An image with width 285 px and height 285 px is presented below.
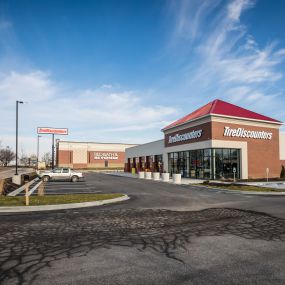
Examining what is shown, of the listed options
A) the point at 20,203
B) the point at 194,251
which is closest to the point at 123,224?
the point at 194,251

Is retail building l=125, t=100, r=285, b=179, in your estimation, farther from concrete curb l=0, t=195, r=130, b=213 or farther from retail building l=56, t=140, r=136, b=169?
retail building l=56, t=140, r=136, b=169

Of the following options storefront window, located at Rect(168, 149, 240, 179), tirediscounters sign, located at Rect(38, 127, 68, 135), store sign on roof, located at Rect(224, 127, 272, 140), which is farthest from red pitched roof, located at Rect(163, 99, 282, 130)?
tirediscounters sign, located at Rect(38, 127, 68, 135)

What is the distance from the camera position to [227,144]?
3309cm

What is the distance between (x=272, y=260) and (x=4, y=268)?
5.33 metres

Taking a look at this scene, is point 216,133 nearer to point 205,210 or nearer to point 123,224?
point 205,210

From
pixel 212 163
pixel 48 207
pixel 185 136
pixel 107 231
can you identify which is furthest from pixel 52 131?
pixel 107 231

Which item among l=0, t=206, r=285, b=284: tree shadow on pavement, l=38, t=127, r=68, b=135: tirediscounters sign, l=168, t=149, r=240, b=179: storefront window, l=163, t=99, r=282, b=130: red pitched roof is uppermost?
l=38, t=127, r=68, b=135: tirediscounters sign

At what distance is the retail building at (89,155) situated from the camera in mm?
88000

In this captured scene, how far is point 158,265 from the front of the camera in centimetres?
564

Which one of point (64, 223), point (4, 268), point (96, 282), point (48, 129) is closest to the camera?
point (96, 282)

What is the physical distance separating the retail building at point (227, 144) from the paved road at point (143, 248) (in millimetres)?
21944

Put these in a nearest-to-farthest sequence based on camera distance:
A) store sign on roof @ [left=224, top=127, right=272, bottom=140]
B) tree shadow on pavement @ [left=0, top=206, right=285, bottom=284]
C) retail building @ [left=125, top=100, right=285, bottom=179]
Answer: tree shadow on pavement @ [left=0, top=206, right=285, bottom=284] → retail building @ [left=125, top=100, right=285, bottom=179] → store sign on roof @ [left=224, top=127, right=272, bottom=140]

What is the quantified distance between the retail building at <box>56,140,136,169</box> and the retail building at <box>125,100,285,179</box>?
178 ft

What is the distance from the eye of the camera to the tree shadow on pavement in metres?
6.25
